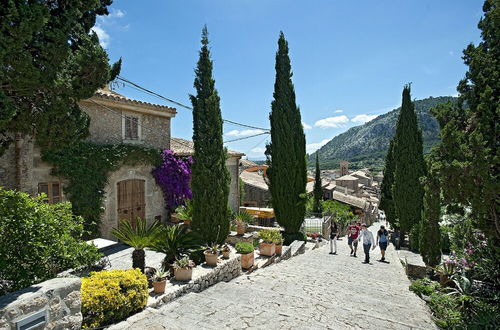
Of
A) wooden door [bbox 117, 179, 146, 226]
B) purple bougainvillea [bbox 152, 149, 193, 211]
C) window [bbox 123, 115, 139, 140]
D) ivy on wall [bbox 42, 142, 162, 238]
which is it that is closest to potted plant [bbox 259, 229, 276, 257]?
purple bougainvillea [bbox 152, 149, 193, 211]

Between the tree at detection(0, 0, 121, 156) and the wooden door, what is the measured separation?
4103mm

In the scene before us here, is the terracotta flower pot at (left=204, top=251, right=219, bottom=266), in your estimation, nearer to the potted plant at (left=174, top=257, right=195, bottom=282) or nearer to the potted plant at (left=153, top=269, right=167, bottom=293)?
the potted plant at (left=174, top=257, right=195, bottom=282)

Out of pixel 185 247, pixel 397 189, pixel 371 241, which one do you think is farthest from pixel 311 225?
pixel 185 247

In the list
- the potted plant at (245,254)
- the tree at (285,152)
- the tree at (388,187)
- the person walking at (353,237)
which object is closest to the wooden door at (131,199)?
the potted plant at (245,254)

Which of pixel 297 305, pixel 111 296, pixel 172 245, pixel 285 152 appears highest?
pixel 285 152

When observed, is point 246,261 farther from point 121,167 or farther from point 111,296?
point 121,167

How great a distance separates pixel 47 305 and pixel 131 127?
31.0 feet

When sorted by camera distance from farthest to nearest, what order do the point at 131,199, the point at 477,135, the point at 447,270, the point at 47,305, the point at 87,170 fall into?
the point at 131,199 < the point at 87,170 < the point at 447,270 < the point at 477,135 < the point at 47,305

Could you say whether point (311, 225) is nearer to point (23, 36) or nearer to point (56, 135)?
Answer: point (56, 135)

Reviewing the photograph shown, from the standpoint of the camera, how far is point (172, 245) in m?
6.96

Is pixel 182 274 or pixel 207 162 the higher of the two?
pixel 207 162

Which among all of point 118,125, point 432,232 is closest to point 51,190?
point 118,125

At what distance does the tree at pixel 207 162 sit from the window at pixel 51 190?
454 centimetres

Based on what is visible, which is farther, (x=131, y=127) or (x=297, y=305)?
(x=131, y=127)
